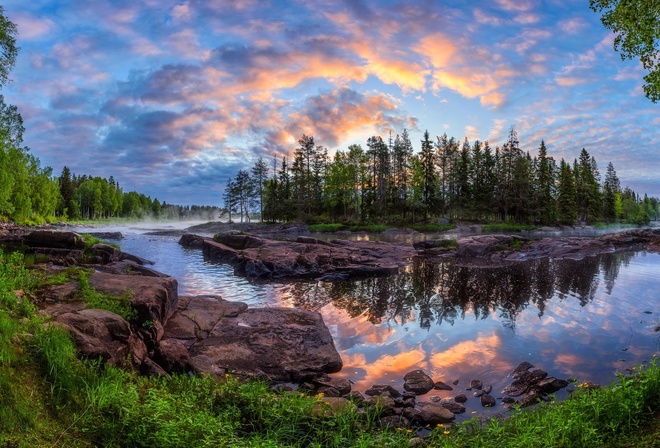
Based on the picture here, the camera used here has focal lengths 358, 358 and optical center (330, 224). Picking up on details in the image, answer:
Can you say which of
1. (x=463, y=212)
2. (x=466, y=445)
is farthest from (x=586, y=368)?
(x=463, y=212)

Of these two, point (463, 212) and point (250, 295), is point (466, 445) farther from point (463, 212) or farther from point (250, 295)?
point (463, 212)

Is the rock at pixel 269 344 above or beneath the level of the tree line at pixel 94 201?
beneath

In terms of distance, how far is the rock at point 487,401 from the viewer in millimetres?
6668

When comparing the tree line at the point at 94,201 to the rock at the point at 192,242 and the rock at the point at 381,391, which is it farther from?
the rock at the point at 381,391

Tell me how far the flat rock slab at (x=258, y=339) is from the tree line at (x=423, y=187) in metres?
61.1

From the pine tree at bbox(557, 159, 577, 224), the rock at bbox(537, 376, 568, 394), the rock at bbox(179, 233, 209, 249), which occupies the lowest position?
the rock at bbox(537, 376, 568, 394)

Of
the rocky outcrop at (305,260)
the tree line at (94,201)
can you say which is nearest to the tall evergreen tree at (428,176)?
the rocky outcrop at (305,260)

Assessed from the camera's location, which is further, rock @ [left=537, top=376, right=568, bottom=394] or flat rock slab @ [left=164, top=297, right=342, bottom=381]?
flat rock slab @ [left=164, top=297, right=342, bottom=381]

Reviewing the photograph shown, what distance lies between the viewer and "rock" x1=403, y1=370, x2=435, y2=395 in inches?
284

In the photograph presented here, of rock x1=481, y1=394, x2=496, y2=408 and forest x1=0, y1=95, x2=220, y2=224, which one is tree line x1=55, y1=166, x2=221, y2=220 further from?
rock x1=481, y1=394, x2=496, y2=408

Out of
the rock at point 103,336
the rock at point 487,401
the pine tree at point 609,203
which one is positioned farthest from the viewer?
the pine tree at point 609,203

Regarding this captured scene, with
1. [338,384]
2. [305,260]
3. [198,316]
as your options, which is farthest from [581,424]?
[305,260]

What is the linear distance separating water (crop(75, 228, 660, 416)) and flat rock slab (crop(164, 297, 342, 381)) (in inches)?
29.3

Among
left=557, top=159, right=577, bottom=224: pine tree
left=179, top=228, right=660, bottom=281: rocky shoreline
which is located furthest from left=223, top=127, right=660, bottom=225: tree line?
left=179, top=228, right=660, bottom=281: rocky shoreline
